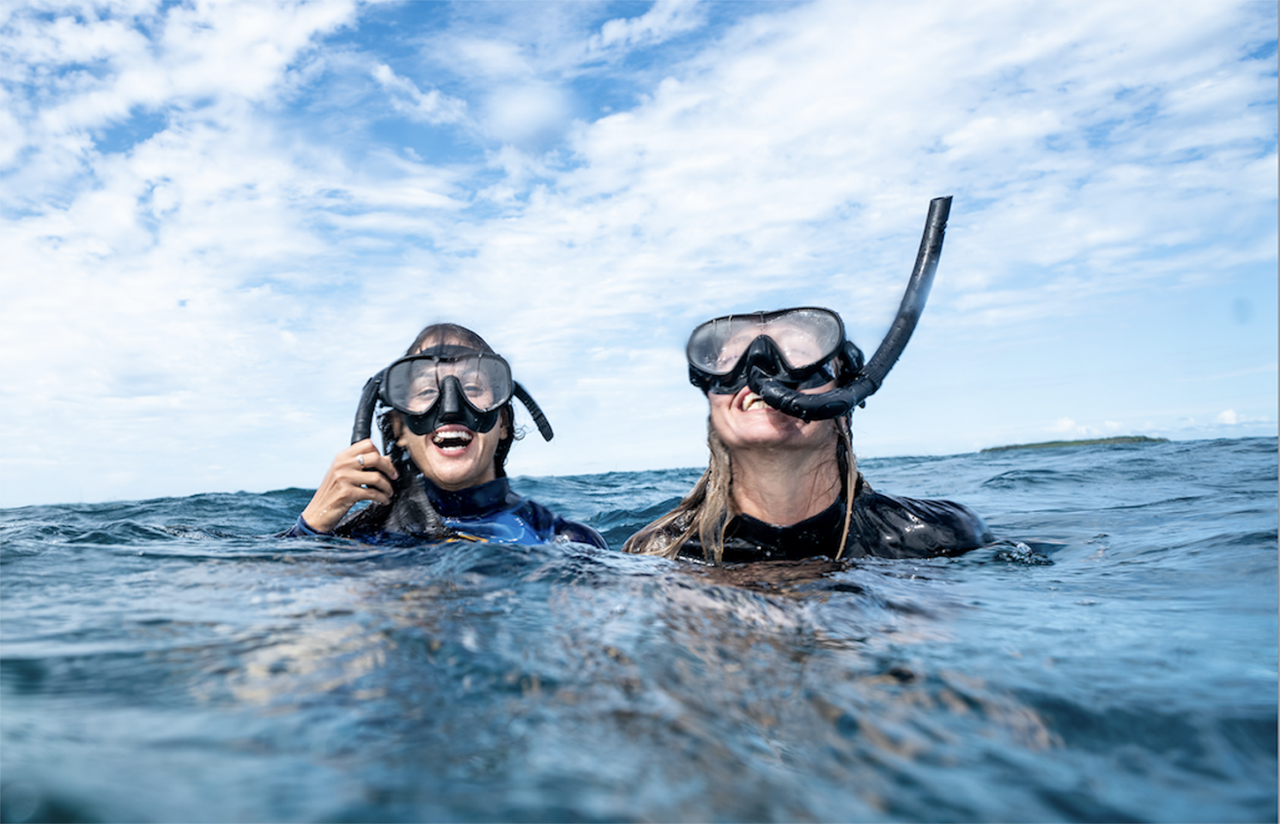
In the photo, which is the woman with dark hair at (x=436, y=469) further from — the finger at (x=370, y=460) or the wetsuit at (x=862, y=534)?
the wetsuit at (x=862, y=534)

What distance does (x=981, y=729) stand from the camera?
4.49 feet

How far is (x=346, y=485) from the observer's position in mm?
3713

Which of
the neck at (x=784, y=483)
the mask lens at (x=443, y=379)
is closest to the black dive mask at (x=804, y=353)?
the neck at (x=784, y=483)

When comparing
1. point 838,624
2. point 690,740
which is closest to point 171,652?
point 690,740

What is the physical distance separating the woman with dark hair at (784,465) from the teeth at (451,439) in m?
1.14

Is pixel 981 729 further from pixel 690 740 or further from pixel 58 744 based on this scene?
pixel 58 744

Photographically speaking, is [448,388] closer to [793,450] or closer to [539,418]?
[539,418]

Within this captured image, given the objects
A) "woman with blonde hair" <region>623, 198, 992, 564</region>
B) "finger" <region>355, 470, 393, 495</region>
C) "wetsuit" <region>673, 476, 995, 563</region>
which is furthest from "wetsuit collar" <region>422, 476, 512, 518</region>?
"wetsuit" <region>673, 476, 995, 563</region>

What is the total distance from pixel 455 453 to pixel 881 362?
2090 mm

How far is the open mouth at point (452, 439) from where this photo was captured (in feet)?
12.7

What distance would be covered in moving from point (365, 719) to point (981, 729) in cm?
108

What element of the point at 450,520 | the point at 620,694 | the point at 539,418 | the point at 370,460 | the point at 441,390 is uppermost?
the point at 441,390

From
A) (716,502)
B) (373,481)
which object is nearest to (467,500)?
(373,481)

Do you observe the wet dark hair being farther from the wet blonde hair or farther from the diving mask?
the wet blonde hair
